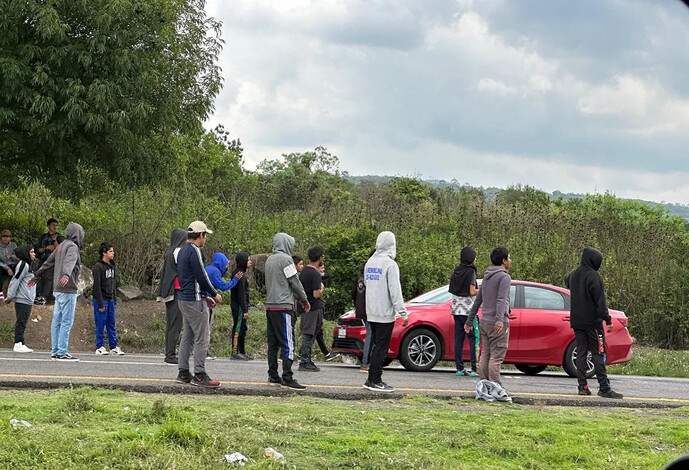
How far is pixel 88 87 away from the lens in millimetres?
18516

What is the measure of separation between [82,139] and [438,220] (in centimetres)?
1436

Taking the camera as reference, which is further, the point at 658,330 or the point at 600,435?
the point at 658,330

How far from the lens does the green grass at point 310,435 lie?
7391 millimetres

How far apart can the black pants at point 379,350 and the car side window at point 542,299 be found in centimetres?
465

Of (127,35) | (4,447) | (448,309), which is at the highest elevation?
(127,35)

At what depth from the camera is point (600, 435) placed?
9148 millimetres

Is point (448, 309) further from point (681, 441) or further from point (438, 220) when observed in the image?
point (438, 220)

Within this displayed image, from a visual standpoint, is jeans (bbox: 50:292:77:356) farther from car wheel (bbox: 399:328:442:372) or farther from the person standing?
car wheel (bbox: 399:328:442:372)

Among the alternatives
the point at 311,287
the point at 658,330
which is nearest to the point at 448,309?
the point at 311,287

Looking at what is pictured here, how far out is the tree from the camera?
17.7 m

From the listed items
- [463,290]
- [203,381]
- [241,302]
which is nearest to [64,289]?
[241,302]

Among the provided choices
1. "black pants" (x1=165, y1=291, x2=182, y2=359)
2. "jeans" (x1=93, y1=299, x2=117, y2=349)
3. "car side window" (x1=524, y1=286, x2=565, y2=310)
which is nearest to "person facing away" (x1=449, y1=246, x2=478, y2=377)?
"car side window" (x1=524, y1=286, x2=565, y2=310)

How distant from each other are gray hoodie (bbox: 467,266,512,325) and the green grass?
5.32 ft

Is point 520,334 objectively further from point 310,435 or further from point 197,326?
point 310,435
